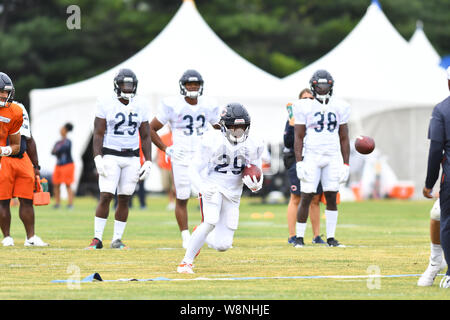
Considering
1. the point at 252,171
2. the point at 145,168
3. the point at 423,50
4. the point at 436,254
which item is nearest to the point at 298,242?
the point at 145,168

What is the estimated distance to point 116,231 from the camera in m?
12.5

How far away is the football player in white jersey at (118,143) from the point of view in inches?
479

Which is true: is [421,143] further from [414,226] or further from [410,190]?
[414,226]

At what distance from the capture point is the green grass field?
26.7ft

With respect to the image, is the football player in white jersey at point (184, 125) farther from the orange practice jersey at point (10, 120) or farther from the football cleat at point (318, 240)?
the football cleat at point (318, 240)

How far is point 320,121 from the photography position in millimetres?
12773

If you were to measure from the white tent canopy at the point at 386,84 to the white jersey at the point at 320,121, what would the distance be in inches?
641

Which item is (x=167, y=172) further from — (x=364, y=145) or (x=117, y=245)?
(x=364, y=145)

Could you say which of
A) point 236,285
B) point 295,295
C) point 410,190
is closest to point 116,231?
point 236,285

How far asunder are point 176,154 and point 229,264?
233 cm

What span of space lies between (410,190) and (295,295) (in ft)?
77.3

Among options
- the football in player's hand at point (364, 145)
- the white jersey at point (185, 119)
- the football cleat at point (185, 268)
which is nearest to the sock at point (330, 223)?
the football in player's hand at point (364, 145)

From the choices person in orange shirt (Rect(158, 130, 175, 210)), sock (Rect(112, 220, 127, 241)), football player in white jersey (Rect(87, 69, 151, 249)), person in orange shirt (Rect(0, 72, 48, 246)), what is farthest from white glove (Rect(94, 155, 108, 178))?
person in orange shirt (Rect(158, 130, 175, 210))

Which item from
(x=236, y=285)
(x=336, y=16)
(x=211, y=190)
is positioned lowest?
(x=236, y=285)
